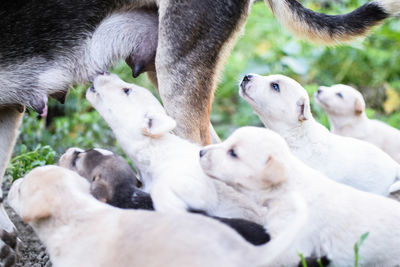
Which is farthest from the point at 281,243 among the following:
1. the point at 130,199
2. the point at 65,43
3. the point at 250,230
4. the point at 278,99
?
the point at 65,43

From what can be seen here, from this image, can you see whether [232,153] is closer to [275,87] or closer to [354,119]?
[275,87]

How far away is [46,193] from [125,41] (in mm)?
1549

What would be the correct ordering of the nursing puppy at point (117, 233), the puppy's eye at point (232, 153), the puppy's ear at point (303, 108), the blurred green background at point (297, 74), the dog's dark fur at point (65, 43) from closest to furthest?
the nursing puppy at point (117, 233) < the puppy's eye at point (232, 153) < the puppy's ear at point (303, 108) < the dog's dark fur at point (65, 43) < the blurred green background at point (297, 74)

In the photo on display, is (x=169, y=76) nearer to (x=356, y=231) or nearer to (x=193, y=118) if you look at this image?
(x=193, y=118)

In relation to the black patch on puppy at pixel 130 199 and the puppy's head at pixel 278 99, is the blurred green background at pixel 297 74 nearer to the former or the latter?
the puppy's head at pixel 278 99

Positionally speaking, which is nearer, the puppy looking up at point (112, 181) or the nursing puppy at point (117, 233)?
the nursing puppy at point (117, 233)

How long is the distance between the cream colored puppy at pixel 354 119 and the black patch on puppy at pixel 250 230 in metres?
1.77

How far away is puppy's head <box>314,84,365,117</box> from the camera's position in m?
4.41

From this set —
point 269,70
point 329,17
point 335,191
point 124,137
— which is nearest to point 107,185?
point 124,137

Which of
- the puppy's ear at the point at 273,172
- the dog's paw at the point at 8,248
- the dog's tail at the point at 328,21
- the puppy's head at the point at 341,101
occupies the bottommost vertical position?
the dog's paw at the point at 8,248

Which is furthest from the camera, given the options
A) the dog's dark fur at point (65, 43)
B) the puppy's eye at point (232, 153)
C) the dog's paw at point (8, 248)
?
the dog's dark fur at point (65, 43)

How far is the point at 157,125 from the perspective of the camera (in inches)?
134

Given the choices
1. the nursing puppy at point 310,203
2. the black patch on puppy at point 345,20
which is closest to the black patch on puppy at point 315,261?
the nursing puppy at point 310,203

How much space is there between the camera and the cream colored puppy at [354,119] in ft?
14.5
